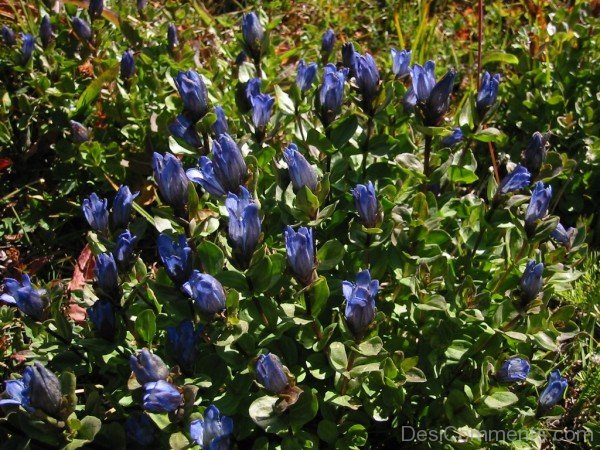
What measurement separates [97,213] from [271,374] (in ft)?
2.20

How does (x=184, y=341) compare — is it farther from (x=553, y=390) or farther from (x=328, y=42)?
(x=328, y=42)

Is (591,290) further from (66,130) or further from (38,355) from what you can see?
(66,130)

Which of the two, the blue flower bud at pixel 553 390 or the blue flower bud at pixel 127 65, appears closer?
the blue flower bud at pixel 553 390

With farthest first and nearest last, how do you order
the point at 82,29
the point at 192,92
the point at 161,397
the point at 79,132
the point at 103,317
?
the point at 82,29
the point at 79,132
the point at 192,92
the point at 103,317
the point at 161,397

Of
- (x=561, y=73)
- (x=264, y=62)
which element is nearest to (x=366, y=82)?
(x=264, y=62)

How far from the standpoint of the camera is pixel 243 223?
1547 mm

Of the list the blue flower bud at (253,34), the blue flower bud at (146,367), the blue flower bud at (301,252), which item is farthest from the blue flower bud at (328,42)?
the blue flower bud at (146,367)

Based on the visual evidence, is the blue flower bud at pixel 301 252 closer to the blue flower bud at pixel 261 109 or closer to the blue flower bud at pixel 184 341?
the blue flower bud at pixel 184 341

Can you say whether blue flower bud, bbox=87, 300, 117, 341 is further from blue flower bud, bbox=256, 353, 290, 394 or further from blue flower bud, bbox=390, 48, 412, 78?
blue flower bud, bbox=390, 48, 412, 78

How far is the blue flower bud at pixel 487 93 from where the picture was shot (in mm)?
1850

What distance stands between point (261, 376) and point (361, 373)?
0.28 meters

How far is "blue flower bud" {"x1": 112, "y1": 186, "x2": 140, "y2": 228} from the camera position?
1811 millimetres

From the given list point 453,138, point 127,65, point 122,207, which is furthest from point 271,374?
point 127,65

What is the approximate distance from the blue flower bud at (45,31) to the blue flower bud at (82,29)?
0.36ft
